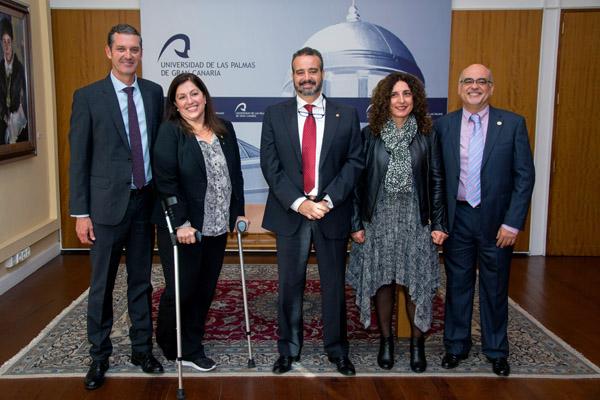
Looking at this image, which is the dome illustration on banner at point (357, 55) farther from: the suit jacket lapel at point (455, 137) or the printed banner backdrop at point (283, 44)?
the suit jacket lapel at point (455, 137)

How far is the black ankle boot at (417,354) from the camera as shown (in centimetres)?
335

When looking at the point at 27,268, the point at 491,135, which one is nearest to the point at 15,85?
the point at 27,268

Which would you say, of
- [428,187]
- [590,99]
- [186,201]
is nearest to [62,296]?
[186,201]

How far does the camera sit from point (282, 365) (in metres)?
3.33

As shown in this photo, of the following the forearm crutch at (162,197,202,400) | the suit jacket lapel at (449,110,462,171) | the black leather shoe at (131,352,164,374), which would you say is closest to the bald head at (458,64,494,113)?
the suit jacket lapel at (449,110,462,171)

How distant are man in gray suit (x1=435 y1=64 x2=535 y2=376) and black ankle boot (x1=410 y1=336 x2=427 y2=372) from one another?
0.16 m

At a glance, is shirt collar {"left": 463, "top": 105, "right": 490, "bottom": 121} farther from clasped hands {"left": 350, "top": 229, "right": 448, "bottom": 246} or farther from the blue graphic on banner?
the blue graphic on banner

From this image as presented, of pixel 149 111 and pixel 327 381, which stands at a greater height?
pixel 149 111

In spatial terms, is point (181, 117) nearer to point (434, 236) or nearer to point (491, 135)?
point (434, 236)

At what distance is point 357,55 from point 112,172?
11.5 ft

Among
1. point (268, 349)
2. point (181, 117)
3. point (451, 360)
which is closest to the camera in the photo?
point (181, 117)

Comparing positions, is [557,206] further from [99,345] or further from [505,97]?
[99,345]

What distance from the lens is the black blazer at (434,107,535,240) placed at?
318 centimetres

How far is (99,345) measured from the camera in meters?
3.21
